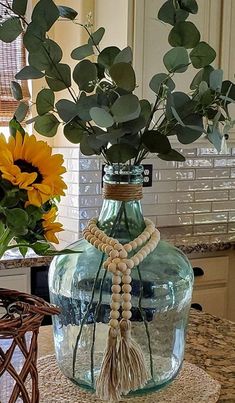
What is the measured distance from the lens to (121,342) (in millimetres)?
Answer: 832

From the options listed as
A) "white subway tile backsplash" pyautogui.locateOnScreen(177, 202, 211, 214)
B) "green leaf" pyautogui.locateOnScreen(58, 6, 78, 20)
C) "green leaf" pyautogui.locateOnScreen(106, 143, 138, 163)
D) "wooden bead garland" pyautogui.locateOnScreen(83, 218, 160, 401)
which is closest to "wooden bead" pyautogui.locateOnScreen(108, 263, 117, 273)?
"wooden bead garland" pyautogui.locateOnScreen(83, 218, 160, 401)

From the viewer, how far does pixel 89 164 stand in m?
2.67

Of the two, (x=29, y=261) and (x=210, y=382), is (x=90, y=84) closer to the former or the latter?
(x=210, y=382)

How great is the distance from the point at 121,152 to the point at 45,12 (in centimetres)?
22

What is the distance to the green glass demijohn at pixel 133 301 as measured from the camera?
34.7 inches

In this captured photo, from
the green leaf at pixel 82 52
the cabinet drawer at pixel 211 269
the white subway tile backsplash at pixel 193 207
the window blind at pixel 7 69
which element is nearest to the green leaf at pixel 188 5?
the green leaf at pixel 82 52

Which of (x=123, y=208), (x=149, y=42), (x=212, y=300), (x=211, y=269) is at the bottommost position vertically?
(x=212, y=300)

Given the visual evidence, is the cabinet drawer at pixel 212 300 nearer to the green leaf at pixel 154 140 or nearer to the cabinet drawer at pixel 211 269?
the cabinet drawer at pixel 211 269

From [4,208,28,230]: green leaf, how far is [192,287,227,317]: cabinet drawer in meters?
2.09

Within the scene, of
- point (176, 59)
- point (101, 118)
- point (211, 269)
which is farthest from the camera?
point (211, 269)

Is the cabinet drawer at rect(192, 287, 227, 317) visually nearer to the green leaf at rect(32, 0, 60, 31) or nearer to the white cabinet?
the white cabinet

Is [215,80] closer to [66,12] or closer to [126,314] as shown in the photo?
[66,12]

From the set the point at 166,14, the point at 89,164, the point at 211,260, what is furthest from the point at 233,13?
the point at 166,14

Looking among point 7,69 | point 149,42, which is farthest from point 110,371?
point 7,69
